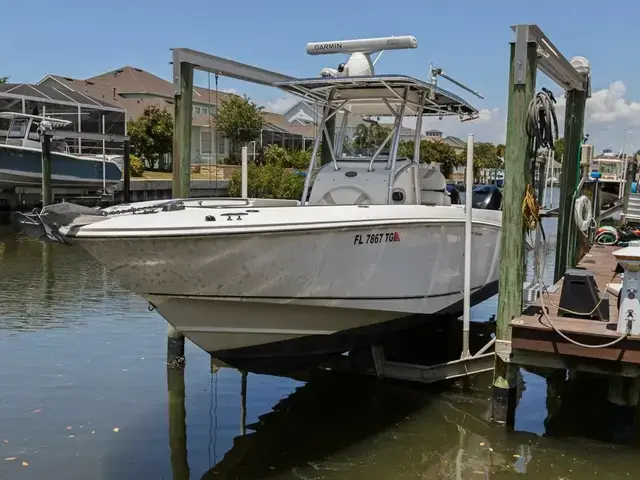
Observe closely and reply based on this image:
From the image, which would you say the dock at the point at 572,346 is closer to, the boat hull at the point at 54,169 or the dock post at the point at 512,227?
the dock post at the point at 512,227

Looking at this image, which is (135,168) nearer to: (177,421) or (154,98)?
(154,98)

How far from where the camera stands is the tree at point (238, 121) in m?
42.2

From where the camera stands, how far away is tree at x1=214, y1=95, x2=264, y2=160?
42.2 meters

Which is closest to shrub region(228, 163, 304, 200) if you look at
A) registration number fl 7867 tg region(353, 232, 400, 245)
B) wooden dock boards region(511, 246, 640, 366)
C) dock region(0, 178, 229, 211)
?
dock region(0, 178, 229, 211)

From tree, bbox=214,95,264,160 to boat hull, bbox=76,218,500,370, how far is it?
35.9 meters

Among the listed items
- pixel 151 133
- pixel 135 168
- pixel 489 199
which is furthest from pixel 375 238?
pixel 151 133

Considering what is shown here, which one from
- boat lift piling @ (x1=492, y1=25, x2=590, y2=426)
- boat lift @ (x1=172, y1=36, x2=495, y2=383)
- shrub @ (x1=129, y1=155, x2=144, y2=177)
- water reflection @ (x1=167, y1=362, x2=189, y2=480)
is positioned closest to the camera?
water reflection @ (x1=167, y1=362, x2=189, y2=480)

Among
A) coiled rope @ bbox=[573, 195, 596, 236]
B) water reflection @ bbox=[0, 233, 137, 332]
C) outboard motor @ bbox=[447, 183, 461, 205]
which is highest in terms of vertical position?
outboard motor @ bbox=[447, 183, 461, 205]

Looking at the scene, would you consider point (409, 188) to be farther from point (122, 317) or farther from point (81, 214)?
point (122, 317)

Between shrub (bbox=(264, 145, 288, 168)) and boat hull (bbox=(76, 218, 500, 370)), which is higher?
shrub (bbox=(264, 145, 288, 168))

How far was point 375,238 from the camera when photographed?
670 cm

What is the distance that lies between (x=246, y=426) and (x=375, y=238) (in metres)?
2.34

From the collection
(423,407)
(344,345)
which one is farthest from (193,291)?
(423,407)

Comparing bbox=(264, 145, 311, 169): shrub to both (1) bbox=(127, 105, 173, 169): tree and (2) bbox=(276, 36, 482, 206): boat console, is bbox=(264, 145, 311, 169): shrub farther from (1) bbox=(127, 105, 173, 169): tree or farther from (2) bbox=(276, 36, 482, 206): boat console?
(2) bbox=(276, 36, 482, 206): boat console
